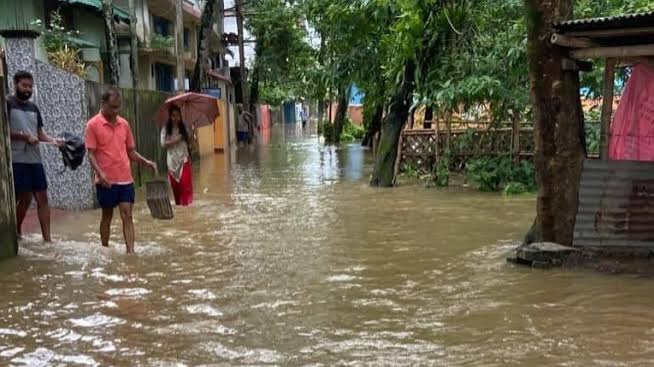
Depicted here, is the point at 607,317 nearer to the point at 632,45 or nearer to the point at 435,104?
the point at 632,45

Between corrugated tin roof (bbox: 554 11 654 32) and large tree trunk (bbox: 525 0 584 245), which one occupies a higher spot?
corrugated tin roof (bbox: 554 11 654 32)

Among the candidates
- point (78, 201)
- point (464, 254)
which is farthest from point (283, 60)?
point (464, 254)

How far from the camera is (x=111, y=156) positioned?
748 centimetres

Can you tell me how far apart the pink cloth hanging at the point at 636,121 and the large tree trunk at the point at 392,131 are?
699cm

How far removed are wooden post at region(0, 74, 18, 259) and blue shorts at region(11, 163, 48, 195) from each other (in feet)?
1.56

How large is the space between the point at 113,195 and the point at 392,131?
830 centimetres

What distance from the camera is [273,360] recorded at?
4469mm

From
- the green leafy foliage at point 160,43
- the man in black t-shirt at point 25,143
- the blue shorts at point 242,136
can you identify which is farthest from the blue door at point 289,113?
the man in black t-shirt at point 25,143

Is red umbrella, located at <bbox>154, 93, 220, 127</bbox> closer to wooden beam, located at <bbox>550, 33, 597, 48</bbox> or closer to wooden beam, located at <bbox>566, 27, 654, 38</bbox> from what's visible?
wooden beam, located at <bbox>550, 33, 597, 48</bbox>

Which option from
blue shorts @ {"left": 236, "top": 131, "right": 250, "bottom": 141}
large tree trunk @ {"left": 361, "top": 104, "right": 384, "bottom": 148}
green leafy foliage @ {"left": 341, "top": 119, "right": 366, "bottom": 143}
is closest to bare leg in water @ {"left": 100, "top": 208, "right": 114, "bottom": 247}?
large tree trunk @ {"left": 361, "top": 104, "right": 384, "bottom": 148}

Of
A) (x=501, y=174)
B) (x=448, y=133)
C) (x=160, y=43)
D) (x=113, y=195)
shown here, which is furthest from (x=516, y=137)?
(x=160, y=43)

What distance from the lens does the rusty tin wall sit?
23.5ft

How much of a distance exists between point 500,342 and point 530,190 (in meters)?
8.72

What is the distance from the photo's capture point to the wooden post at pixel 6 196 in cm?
723
